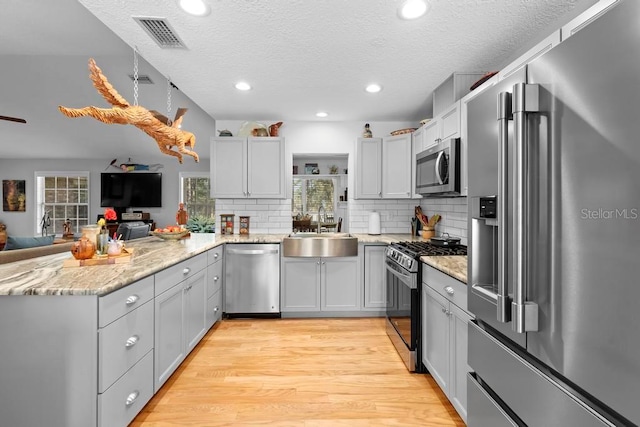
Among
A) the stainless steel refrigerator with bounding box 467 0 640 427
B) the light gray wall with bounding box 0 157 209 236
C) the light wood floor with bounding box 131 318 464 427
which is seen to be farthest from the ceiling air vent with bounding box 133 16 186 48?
the light gray wall with bounding box 0 157 209 236

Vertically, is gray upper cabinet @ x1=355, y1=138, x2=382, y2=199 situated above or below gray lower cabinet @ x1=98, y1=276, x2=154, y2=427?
above

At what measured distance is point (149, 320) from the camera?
190 centimetres

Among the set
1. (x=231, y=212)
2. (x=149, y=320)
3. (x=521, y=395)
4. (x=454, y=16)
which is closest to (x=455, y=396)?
(x=521, y=395)

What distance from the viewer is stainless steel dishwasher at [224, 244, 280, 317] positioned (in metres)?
3.51

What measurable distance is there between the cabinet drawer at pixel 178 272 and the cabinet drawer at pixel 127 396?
410 mm

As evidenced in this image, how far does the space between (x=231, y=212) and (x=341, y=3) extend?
2.97 m

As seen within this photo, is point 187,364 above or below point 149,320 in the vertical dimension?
below

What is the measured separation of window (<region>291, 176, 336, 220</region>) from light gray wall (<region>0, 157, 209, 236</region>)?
4674 mm

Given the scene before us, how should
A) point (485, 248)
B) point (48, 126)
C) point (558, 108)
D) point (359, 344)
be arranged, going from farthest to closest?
point (48, 126) < point (359, 344) < point (485, 248) < point (558, 108)

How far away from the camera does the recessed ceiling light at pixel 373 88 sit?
3008 millimetres

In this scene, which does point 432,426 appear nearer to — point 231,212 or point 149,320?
point 149,320

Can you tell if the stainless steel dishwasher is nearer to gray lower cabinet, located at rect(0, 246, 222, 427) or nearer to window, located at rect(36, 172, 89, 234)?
gray lower cabinet, located at rect(0, 246, 222, 427)

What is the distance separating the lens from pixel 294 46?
2.28 metres

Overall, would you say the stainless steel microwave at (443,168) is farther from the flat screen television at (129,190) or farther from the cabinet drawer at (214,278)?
the flat screen television at (129,190)
